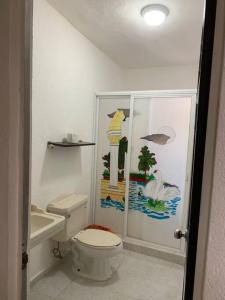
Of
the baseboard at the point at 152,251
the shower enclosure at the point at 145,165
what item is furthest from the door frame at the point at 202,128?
the baseboard at the point at 152,251

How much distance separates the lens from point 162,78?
3535mm

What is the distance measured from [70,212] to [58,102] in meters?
1.06

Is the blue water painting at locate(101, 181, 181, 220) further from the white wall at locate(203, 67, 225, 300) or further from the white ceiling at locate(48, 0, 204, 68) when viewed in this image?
the white wall at locate(203, 67, 225, 300)

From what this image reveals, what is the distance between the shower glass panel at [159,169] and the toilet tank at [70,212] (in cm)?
72

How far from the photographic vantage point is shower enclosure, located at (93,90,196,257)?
266cm

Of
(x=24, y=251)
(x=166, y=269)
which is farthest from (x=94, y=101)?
(x=24, y=251)

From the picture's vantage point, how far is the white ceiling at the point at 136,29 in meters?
1.95

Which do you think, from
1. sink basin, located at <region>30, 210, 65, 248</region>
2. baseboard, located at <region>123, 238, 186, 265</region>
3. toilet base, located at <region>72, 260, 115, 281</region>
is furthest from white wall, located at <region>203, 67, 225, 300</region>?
baseboard, located at <region>123, 238, 186, 265</region>

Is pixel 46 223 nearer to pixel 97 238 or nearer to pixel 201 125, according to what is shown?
pixel 97 238

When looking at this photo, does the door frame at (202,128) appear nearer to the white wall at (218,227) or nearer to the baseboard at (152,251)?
the white wall at (218,227)

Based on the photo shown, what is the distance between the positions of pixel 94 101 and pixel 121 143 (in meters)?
0.63

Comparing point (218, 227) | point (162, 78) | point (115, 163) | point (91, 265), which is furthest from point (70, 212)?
point (162, 78)

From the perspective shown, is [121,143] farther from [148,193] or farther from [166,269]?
[166,269]

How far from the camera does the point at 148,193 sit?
2857 mm
